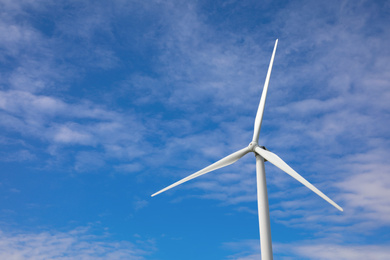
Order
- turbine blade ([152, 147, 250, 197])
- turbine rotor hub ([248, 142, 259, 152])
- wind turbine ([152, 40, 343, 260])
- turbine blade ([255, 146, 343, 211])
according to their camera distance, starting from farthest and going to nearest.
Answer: turbine blade ([152, 147, 250, 197]), turbine rotor hub ([248, 142, 259, 152]), turbine blade ([255, 146, 343, 211]), wind turbine ([152, 40, 343, 260])

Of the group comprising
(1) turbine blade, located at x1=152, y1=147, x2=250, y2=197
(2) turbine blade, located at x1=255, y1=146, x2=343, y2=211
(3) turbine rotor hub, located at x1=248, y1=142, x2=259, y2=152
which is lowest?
(2) turbine blade, located at x1=255, y1=146, x2=343, y2=211

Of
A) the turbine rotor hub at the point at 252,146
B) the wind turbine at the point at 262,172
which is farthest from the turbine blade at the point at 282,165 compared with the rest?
the turbine rotor hub at the point at 252,146

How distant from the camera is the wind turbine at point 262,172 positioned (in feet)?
107

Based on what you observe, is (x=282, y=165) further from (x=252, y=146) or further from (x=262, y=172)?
(x=252, y=146)

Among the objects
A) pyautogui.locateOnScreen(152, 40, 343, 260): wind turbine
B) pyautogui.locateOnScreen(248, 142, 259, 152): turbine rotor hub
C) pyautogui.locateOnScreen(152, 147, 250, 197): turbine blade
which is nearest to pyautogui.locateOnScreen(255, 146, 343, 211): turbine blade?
pyautogui.locateOnScreen(152, 40, 343, 260): wind turbine

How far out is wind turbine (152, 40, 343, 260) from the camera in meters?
32.7

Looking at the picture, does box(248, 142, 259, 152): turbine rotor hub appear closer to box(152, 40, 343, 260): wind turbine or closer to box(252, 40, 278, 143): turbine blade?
box(152, 40, 343, 260): wind turbine

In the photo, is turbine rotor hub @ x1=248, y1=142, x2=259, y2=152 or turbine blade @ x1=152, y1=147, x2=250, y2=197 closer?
turbine rotor hub @ x1=248, y1=142, x2=259, y2=152

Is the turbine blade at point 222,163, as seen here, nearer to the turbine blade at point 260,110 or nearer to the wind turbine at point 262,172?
the wind turbine at point 262,172

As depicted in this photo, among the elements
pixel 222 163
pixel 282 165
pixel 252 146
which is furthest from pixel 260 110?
pixel 282 165

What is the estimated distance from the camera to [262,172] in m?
36.5

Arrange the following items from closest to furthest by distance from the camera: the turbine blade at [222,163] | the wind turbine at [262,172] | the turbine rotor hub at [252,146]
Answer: the wind turbine at [262,172] < the turbine rotor hub at [252,146] < the turbine blade at [222,163]

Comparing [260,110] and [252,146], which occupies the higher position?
[260,110]

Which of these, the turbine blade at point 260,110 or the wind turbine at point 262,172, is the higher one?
the turbine blade at point 260,110
